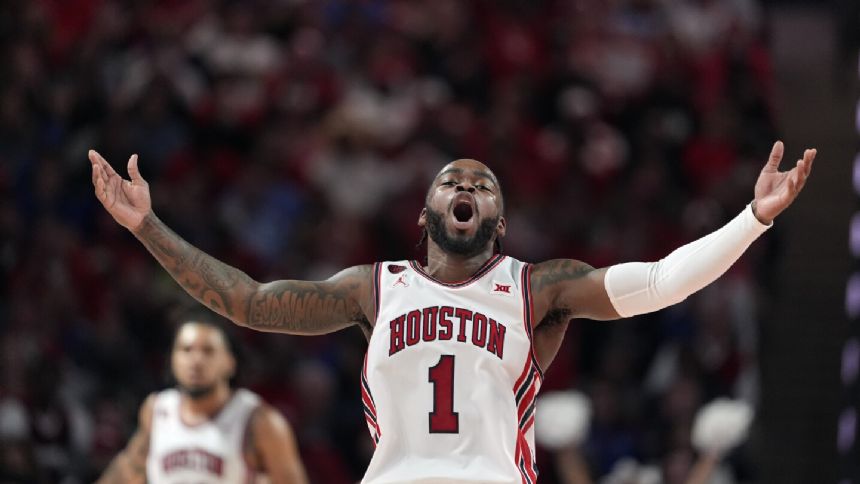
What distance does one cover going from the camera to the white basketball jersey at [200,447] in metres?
7.00

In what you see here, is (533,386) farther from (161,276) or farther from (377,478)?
(161,276)

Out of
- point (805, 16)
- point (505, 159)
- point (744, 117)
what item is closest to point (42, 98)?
point (505, 159)

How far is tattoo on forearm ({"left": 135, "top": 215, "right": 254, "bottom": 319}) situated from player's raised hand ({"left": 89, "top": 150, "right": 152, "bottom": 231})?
0.15ft

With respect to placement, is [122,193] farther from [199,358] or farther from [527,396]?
[199,358]

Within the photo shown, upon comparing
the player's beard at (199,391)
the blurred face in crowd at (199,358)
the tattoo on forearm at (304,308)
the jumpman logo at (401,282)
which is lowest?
the tattoo on forearm at (304,308)

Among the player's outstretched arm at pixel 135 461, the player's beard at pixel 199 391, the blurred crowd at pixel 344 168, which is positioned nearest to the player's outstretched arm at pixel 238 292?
the player's beard at pixel 199 391

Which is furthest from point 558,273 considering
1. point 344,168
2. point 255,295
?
A: point 344,168

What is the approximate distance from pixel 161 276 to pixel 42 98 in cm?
185

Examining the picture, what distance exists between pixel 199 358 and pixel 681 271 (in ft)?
10.8

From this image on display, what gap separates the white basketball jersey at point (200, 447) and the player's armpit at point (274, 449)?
0.23 feet

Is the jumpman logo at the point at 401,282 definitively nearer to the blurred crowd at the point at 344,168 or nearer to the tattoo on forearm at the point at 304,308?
the tattoo on forearm at the point at 304,308

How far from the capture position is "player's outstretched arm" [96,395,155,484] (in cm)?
710

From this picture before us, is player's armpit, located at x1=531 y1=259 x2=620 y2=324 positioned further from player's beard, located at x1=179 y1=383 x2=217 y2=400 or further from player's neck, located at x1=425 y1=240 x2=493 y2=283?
player's beard, located at x1=179 y1=383 x2=217 y2=400

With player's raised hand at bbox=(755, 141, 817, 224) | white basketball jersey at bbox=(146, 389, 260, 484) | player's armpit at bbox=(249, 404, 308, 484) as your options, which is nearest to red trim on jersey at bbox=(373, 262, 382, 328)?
player's raised hand at bbox=(755, 141, 817, 224)
